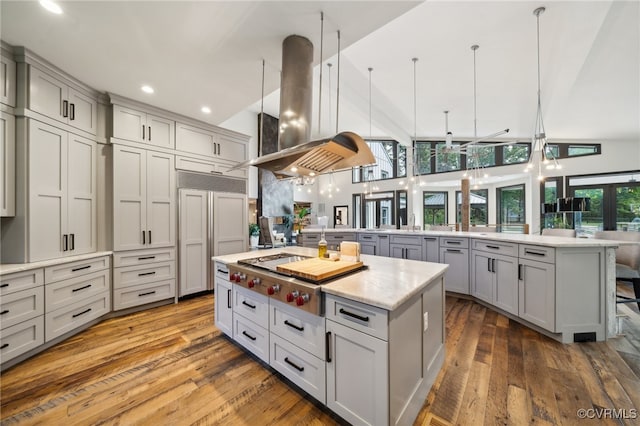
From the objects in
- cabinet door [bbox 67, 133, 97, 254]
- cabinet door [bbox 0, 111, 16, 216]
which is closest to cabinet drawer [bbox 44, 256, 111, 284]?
cabinet door [bbox 67, 133, 97, 254]

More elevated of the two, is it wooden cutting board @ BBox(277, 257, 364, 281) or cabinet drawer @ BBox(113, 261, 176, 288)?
wooden cutting board @ BBox(277, 257, 364, 281)

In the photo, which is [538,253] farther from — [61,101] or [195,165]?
[61,101]

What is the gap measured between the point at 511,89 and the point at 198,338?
5880 mm

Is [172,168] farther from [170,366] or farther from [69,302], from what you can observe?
[170,366]

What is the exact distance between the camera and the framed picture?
951 centimetres

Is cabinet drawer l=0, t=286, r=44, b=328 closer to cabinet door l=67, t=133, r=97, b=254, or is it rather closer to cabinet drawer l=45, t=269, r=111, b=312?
cabinet drawer l=45, t=269, r=111, b=312

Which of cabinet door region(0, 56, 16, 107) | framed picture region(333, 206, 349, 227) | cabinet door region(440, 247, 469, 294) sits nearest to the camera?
cabinet door region(0, 56, 16, 107)

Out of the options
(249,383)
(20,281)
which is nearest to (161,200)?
(20,281)

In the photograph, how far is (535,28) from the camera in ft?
8.98

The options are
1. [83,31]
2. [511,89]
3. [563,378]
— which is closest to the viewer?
[563,378]

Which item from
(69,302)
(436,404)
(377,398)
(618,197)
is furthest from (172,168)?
(618,197)

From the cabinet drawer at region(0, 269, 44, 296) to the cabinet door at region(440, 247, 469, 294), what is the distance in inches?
186

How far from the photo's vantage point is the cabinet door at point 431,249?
3756mm

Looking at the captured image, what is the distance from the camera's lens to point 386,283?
147cm
